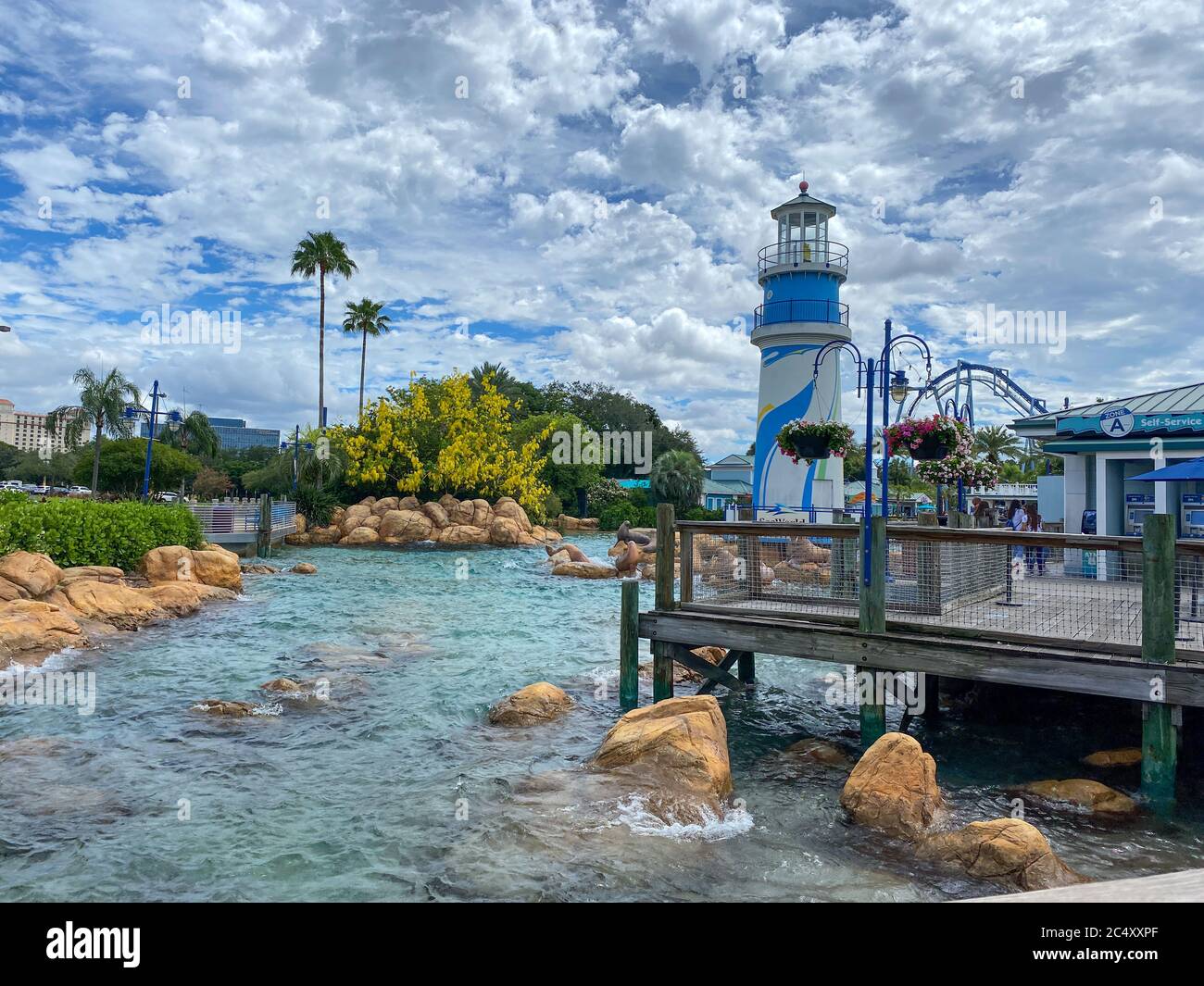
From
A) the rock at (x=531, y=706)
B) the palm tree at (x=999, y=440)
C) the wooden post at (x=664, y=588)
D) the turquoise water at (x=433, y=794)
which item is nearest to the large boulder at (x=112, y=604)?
the turquoise water at (x=433, y=794)

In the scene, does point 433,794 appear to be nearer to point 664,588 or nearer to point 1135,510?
point 664,588

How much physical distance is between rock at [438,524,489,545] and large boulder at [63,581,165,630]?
22213 millimetres

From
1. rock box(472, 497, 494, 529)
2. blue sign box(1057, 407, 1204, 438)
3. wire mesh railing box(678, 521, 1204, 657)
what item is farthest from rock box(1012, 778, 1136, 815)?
rock box(472, 497, 494, 529)

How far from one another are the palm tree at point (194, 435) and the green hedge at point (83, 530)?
3716 cm

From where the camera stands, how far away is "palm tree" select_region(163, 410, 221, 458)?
59750 mm

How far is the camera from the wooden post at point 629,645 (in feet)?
38.5

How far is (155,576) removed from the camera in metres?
21.5

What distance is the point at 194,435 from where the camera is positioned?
6191 cm

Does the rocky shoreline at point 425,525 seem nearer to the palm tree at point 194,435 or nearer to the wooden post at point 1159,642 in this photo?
the palm tree at point 194,435

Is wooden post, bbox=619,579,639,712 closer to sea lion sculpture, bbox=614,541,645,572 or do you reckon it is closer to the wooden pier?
the wooden pier

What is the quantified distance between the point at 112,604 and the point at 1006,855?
682 inches

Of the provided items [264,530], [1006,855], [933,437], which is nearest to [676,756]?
[1006,855]
